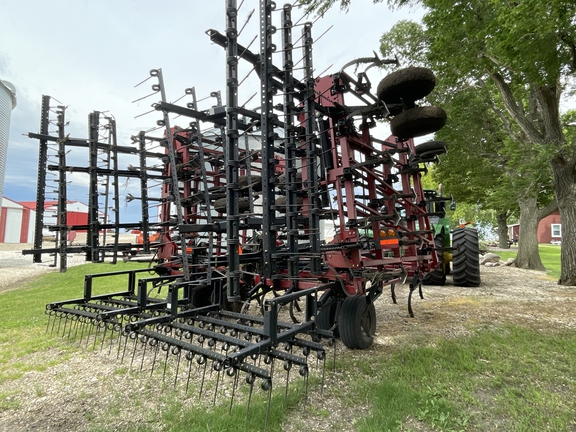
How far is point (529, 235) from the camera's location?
13711 mm

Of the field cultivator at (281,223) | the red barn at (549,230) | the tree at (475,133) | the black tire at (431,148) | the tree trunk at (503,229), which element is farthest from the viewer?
the red barn at (549,230)

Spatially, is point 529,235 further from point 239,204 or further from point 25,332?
point 25,332

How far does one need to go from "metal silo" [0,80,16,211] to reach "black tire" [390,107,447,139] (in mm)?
18789

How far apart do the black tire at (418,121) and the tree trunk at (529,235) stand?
11884 mm

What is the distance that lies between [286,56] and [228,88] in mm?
1322

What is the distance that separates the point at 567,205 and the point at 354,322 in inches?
342

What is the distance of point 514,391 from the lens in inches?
121

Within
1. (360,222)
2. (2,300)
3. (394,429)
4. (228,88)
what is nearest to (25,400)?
(394,429)

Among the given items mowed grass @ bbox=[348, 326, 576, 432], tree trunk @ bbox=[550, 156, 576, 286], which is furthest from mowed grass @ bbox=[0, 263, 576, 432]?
tree trunk @ bbox=[550, 156, 576, 286]

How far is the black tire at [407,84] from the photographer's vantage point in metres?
4.34

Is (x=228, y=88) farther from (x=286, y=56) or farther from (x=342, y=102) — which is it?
(x=342, y=102)

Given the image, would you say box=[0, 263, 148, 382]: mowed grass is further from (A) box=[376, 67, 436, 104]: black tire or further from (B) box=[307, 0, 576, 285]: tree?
(B) box=[307, 0, 576, 285]: tree

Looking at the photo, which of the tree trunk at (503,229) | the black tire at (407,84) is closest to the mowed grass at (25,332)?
the black tire at (407,84)

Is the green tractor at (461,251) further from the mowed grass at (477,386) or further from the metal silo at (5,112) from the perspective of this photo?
the metal silo at (5,112)
